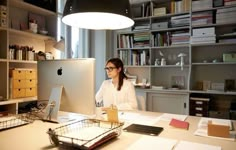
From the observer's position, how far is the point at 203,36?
3164 mm

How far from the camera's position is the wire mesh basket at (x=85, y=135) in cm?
102

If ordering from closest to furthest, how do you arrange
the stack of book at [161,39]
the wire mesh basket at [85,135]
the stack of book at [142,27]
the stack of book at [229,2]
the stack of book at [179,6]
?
1. the wire mesh basket at [85,135]
2. the stack of book at [229,2]
3. the stack of book at [179,6]
4. the stack of book at [161,39]
5. the stack of book at [142,27]

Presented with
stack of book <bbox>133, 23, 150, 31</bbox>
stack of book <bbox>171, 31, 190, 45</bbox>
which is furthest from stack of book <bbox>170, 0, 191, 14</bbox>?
stack of book <bbox>133, 23, 150, 31</bbox>

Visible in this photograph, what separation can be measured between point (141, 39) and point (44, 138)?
9.41ft

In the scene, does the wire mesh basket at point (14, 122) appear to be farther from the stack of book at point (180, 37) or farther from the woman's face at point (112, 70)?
the stack of book at point (180, 37)

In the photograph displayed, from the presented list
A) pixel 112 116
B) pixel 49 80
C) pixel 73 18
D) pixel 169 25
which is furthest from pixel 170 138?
pixel 169 25

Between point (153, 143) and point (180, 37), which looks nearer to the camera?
point (153, 143)

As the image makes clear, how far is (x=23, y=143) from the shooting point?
1.11m

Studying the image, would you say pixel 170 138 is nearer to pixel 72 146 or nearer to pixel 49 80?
pixel 72 146

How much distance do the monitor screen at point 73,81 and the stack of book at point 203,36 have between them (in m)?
2.40

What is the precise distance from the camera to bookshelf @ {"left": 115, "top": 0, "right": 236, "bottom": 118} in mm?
3154

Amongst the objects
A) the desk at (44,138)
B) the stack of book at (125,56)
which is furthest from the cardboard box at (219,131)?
the stack of book at (125,56)

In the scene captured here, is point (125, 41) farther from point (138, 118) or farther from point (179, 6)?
point (138, 118)

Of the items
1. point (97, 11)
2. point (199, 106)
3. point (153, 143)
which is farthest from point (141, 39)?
point (153, 143)
